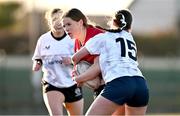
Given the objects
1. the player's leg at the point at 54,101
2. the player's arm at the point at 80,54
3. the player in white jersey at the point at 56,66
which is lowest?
the player's leg at the point at 54,101

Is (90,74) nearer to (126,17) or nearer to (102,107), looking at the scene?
(102,107)

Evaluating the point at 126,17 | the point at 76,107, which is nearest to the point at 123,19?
the point at 126,17

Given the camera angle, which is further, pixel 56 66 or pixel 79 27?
pixel 56 66

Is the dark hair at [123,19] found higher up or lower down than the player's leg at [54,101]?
higher up

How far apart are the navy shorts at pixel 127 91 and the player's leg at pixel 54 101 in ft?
8.77

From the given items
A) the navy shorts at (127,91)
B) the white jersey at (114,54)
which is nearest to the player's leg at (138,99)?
the navy shorts at (127,91)

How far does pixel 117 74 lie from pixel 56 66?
2.88 meters

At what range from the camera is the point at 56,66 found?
11.9 meters

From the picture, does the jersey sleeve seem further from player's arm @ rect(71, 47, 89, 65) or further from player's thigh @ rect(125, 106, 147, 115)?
player's thigh @ rect(125, 106, 147, 115)

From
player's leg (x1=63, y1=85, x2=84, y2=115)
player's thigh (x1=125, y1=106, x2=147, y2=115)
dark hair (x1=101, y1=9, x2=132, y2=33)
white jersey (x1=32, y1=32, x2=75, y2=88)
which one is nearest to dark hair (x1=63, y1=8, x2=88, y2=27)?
dark hair (x1=101, y1=9, x2=132, y2=33)

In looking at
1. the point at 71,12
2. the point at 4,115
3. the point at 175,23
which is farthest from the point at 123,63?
the point at 175,23

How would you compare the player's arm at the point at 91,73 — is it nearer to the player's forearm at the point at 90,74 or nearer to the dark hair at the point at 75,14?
the player's forearm at the point at 90,74

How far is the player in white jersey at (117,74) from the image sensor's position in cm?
902

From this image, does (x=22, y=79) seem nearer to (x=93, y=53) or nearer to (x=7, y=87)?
(x=7, y=87)
